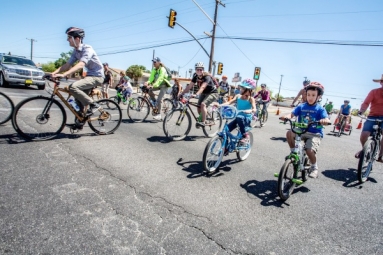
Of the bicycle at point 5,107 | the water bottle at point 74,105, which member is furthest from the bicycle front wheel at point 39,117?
the bicycle at point 5,107

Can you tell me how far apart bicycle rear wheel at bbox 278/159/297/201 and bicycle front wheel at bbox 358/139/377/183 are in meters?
1.67

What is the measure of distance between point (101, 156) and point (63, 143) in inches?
44.0

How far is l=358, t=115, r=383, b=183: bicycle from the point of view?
4.03m

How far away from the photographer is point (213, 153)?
388 centimetres

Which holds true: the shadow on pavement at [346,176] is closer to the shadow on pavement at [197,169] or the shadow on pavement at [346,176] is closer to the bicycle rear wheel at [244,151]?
the bicycle rear wheel at [244,151]

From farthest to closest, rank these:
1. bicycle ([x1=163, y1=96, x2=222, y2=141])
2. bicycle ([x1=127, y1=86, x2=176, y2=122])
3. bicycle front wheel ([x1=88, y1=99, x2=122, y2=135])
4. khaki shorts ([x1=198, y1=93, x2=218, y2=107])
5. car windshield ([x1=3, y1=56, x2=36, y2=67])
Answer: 1. car windshield ([x1=3, y1=56, x2=36, y2=67])
2. bicycle ([x1=127, y1=86, x2=176, y2=122])
3. khaki shorts ([x1=198, y1=93, x2=218, y2=107])
4. bicycle ([x1=163, y1=96, x2=222, y2=141])
5. bicycle front wheel ([x1=88, y1=99, x2=122, y2=135])

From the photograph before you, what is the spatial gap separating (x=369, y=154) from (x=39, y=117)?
6867mm

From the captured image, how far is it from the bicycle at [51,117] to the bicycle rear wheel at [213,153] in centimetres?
303

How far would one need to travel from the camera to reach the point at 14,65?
13500mm

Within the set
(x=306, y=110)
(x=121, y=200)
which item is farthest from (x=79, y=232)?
(x=306, y=110)

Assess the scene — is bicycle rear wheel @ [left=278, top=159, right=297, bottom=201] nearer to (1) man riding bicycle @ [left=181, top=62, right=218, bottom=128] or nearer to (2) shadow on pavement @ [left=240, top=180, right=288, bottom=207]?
(2) shadow on pavement @ [left=240, top=180, right=288, bottom=207]

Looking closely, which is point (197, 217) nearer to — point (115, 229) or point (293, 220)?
point (115, 229)

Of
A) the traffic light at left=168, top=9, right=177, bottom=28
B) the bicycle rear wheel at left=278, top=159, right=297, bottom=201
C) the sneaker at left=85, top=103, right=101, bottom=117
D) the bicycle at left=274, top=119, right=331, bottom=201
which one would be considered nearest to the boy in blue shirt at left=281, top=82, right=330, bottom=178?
the bicycle at left=274, top=119, right=331, bottom=201

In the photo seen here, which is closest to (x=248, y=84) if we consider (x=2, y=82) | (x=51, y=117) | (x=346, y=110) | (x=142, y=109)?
(x=51, y=117)
